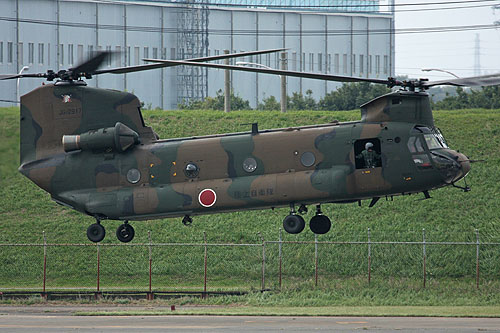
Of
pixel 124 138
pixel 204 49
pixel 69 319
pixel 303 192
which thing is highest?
pixel 204 49

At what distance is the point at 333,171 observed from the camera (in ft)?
83.3

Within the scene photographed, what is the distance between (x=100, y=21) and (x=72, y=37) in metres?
3.14

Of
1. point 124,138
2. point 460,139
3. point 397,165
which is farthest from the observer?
point 460,139

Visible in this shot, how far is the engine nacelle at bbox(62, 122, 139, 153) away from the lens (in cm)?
2702

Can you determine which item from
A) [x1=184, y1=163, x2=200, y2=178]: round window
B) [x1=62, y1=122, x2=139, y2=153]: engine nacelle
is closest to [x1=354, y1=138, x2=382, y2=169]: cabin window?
[x1=184, y1=163, x2=200, y2=178]: round window

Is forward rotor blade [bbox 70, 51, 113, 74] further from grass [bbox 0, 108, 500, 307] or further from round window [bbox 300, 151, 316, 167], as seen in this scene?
grass [bbox 0, 108, 500, 307]

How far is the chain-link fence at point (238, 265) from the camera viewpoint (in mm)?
42531

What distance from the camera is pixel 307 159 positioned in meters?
25.7

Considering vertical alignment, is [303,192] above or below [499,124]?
below

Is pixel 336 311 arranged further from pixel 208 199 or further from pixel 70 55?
pixel 70 55

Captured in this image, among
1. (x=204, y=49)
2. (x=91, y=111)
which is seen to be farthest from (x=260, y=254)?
(x=204, y=49)

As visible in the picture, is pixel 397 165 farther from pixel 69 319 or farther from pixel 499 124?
pixel 499 124

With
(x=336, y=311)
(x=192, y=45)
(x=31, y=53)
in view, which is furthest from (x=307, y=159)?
(x=192, y=45)

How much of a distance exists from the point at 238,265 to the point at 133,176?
18417 millimetres
